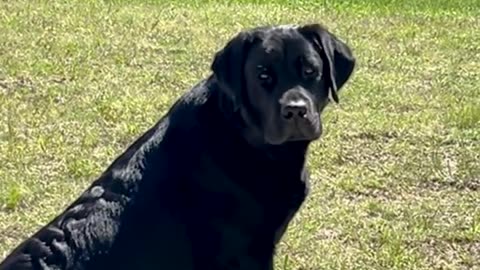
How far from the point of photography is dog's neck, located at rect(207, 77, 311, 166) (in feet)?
16.5

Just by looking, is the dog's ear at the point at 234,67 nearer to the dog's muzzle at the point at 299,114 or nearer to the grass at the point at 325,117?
the dog's muzzle at the point at 299,114

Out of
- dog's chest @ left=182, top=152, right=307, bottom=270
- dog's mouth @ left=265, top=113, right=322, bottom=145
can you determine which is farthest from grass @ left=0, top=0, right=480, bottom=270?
dog's mouth @ left=265, top=113, right=322, bottom=145

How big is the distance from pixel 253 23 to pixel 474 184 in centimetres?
691

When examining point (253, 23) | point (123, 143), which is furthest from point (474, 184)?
point (253, 23)

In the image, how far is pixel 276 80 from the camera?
5.01 m

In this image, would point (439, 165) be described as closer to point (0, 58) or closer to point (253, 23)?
point (0, 58)

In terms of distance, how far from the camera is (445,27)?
51.1 feet

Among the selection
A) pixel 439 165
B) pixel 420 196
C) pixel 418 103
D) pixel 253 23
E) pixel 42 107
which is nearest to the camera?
pixel 420 196

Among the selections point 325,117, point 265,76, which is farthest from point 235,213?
point 325,117

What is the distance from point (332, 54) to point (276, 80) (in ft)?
1.13

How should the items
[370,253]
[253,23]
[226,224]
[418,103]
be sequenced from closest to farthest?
[226,224] → [370,253] → [418,103] → [253,23]

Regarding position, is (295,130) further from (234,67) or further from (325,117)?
(325,117)

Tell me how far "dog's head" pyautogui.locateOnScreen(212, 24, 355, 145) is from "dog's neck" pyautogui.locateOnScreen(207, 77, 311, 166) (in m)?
0.02

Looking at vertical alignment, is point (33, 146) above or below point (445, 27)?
above
